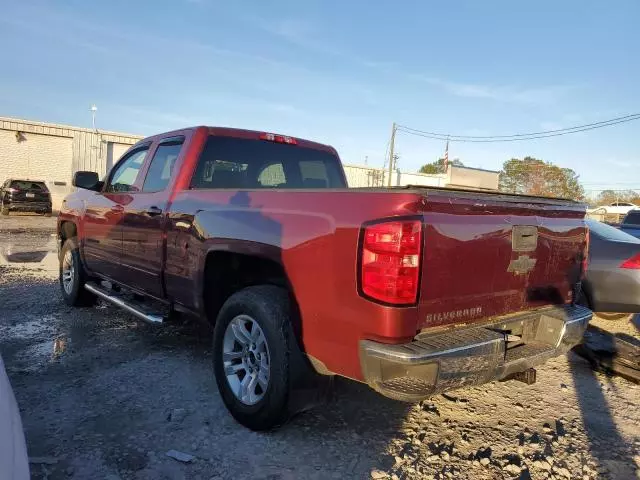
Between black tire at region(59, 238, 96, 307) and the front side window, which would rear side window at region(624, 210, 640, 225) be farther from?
black tire at region(59, 238, 96, 307)

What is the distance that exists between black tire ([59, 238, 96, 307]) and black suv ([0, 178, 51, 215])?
17.3 m

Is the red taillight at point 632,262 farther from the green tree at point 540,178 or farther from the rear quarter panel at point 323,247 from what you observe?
the green tree at point 540,178

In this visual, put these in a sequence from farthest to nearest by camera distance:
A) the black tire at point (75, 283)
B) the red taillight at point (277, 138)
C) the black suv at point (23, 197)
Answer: the black suv at point (23, 197) → the black tire at point (75, 283) → the red taillight at point (277, 138)

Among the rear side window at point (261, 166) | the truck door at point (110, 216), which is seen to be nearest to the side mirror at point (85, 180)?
the truck door at point (110, 216)

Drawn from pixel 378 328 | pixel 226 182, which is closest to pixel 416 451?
pixel 378 328

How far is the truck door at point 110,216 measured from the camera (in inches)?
191

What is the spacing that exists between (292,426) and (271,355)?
64 centimetres

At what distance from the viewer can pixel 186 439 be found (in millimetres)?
3006

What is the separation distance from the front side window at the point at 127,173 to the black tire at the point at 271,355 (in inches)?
91.0

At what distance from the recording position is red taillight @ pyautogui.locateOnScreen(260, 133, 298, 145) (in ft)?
14.9

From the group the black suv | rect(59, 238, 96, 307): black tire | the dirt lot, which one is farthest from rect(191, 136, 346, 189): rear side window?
the black suv

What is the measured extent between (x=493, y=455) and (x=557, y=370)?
2.08m

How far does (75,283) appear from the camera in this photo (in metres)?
5.87

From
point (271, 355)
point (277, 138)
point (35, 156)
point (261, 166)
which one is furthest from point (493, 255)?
point (35, 156)
